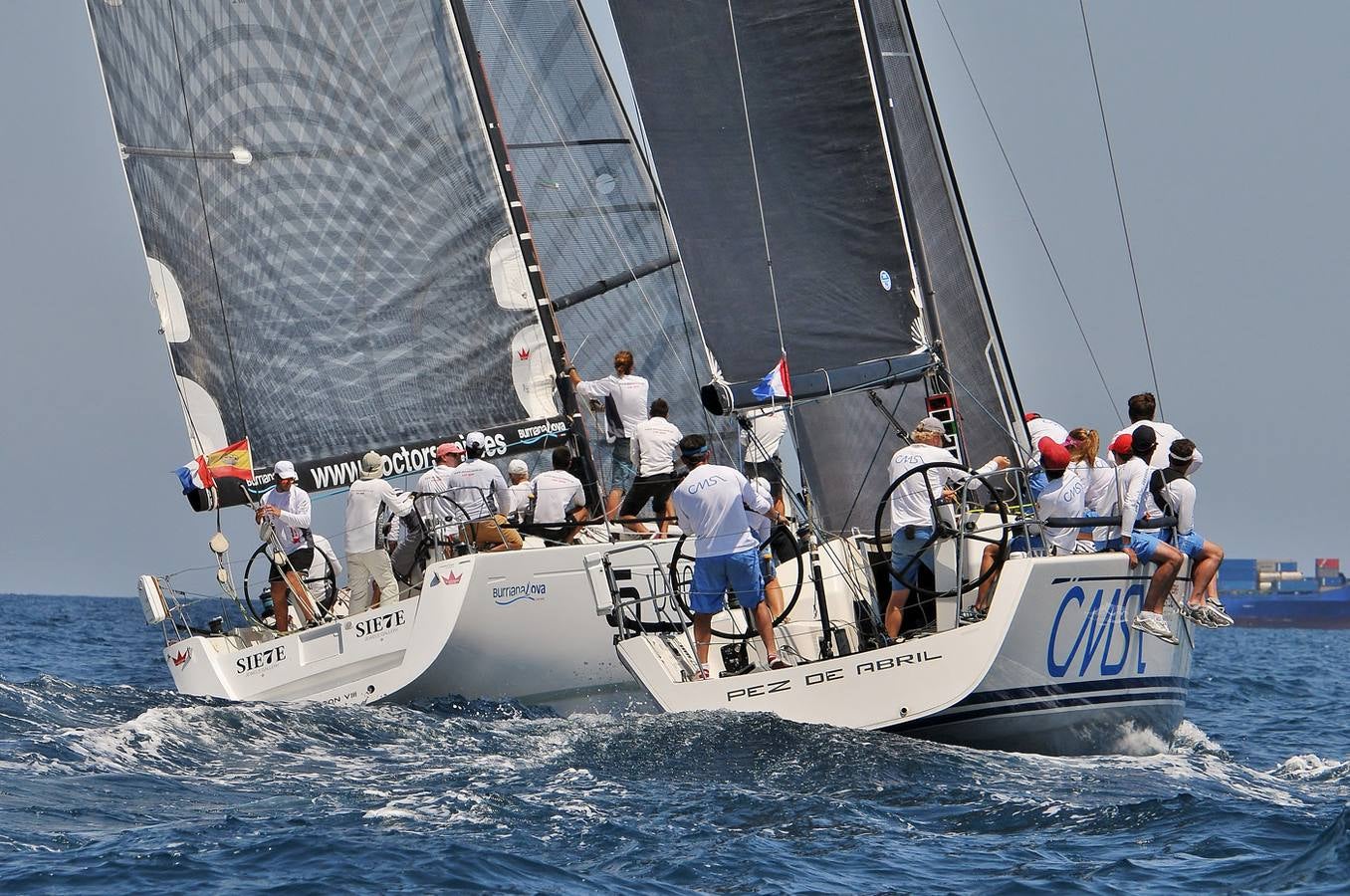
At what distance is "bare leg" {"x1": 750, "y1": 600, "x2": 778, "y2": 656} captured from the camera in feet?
28.3

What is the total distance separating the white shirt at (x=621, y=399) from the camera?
12500mm

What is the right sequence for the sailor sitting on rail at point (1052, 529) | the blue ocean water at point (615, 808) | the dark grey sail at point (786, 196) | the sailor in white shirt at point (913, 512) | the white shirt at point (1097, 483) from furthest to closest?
the dark grey sail at point (786, 196) → the white shirt at point (1097, 483) → the sailor sitting on rail at point (1052, 529) → the sailor in white shirt at point (913, 512) → the blue ocean water at point (615, 808)

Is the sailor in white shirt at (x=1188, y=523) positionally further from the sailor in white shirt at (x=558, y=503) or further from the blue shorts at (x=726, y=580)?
the sailor in white shirt at (x=558, y=503)

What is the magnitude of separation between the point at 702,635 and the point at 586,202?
6812mm

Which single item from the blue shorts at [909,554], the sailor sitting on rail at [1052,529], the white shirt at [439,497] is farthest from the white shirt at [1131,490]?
the white shirt at [439,497]

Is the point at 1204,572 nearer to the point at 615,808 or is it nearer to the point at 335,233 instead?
the point at 615,808

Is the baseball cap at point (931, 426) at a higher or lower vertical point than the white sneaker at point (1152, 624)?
higher

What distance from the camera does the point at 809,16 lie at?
9664 mm

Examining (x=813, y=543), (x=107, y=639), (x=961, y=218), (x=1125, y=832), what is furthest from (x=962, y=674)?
(x=107, y=639)

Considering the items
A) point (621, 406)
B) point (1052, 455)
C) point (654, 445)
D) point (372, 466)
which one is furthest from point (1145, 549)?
point (372, 466)

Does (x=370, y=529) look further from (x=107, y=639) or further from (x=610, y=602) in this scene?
(x=107, y=639)

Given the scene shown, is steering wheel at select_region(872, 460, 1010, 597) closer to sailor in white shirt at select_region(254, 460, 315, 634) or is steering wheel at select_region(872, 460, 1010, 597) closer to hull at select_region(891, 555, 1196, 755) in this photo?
hull at select_region(891, 555, 1196, 755)

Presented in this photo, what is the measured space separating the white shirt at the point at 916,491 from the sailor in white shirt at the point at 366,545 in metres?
3.96

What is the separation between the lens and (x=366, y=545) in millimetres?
11562
